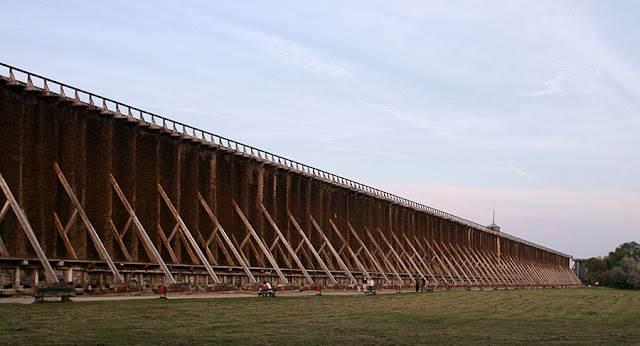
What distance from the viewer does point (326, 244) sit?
6675 centimetres

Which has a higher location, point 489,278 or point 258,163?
point 258,163

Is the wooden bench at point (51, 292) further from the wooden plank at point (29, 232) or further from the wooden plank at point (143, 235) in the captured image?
the wooden plank at point (143, 235)

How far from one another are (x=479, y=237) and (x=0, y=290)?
330 ft

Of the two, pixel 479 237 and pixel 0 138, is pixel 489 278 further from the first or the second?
pixel 0 138

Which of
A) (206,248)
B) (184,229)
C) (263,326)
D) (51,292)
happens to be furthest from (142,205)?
(263,326)

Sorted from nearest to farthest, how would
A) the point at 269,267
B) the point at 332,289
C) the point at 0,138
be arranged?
the point at 0,138 → the point at 332,289 → the point at 269,267

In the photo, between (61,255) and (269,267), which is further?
(269,267)

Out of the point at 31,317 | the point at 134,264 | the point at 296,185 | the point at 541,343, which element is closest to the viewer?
the point at 541,343

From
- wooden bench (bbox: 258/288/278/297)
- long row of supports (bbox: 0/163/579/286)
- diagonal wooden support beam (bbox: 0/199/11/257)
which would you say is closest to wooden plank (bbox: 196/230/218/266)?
long row of supports (bbox: 0/163/579/286)

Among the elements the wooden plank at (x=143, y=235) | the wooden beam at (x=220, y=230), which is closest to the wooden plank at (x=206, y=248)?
the wooden beam at (x=220, y=230)

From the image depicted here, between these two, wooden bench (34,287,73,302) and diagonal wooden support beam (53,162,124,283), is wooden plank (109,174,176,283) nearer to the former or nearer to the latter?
diagonal wooden support beam (53,162,124,283)

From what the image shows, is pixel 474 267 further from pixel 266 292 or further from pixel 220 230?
pixel 266 292

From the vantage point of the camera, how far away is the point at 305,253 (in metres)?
60.3

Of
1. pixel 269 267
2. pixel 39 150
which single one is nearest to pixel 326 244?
pixel 269 267
